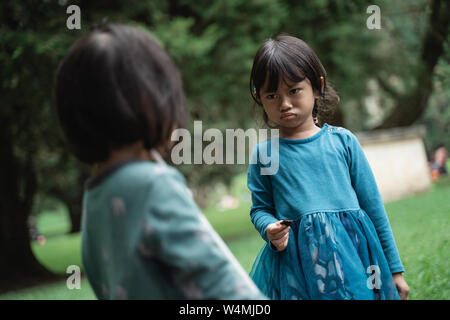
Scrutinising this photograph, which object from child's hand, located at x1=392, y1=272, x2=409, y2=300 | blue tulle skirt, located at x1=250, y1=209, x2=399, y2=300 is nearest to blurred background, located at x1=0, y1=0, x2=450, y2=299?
child's hand, located at x1=392, y1=272, x2=409, y2=300

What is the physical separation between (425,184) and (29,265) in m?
8.64

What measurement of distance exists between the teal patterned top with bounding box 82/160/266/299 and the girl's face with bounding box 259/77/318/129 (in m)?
0.84

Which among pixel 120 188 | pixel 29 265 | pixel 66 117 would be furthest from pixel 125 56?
pixel 29 265

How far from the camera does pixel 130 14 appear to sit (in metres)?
7.14

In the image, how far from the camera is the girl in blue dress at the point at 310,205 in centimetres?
162

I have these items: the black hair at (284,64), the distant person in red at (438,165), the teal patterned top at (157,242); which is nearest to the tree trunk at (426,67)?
the distant person in red at (438,165)

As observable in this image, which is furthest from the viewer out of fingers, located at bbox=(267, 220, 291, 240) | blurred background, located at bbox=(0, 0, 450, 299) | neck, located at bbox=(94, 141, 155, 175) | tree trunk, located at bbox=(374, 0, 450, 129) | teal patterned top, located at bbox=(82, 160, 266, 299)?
tree trunk, located at bbox=(374, 0, 450, 129)

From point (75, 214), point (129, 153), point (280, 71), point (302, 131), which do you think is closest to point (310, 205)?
point (302, 131)

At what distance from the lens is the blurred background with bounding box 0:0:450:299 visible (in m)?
5.25

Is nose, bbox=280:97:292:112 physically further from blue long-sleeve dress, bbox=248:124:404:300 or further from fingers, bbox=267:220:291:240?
fingers, bbox=267:220:291:240

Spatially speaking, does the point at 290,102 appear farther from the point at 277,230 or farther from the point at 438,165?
the point at 438,165

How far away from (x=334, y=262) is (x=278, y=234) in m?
0.23

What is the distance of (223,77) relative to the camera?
303 inches
